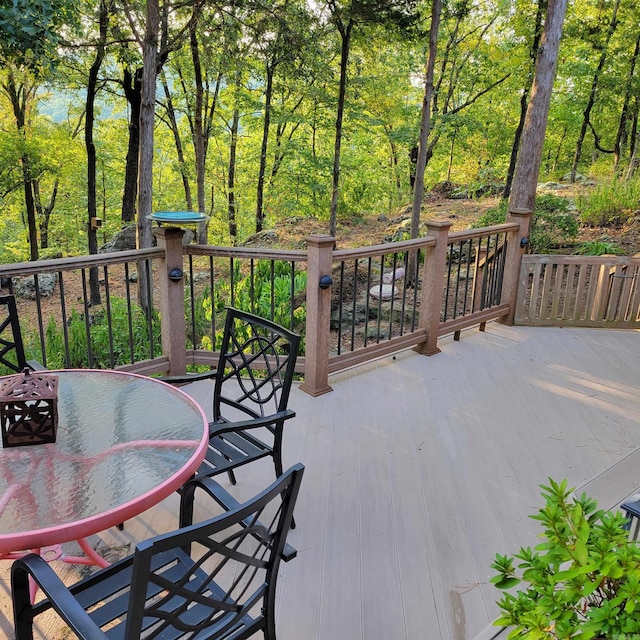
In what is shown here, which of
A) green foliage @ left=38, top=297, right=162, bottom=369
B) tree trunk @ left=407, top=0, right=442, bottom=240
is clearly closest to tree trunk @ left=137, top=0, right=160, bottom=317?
green foliage @ left=38, top=297, right=162, bottom=369

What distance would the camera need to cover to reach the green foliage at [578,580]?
35.1 inches

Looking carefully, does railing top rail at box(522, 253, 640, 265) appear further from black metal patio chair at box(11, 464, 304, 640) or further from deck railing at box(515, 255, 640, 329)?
black metal patio chair at box(11, 464, 304, 640)

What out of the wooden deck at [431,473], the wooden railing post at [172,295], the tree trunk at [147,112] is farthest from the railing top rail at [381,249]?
the tree trunk at [147,112]

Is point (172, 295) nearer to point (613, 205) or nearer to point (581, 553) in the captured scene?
point (581, 553)

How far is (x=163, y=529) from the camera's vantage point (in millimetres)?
2336

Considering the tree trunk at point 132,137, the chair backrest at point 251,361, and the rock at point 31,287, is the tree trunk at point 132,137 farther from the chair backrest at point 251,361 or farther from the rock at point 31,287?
the chair backrest at point 251,361

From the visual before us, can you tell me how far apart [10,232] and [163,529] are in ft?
59.1

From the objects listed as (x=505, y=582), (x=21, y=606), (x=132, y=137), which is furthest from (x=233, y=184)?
(x=505, y=582)

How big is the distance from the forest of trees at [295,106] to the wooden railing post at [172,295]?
193 inches

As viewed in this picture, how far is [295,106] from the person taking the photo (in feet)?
42.5

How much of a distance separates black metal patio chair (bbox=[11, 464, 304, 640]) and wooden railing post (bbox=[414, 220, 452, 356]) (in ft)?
9.86

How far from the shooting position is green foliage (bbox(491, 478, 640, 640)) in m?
0.89

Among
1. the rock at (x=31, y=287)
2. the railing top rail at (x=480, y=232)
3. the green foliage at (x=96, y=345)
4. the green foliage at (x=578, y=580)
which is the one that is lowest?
the rock at (x=31, y=287)

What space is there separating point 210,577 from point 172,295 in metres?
2.58
